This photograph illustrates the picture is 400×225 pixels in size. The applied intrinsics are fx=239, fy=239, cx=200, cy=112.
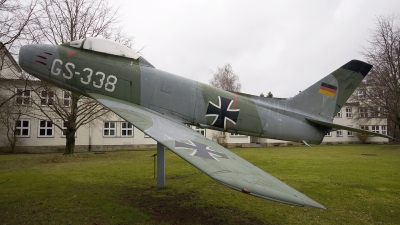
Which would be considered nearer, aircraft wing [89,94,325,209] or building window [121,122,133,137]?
aircraft wing [89,94,325,209]

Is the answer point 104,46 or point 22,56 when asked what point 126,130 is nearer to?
point 22,56

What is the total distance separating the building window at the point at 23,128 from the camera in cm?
2548

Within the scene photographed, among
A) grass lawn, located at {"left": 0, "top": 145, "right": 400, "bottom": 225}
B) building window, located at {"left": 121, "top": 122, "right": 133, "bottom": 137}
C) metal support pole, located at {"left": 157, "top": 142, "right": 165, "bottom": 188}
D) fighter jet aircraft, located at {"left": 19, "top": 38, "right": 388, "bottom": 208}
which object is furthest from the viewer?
building window, located at {"left": 121, "top": 122, "right": 133, "bottom": 137}

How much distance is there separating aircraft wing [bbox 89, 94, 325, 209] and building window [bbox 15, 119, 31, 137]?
87.1 feet

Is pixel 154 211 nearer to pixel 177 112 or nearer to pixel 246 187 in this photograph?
pixel 177 112

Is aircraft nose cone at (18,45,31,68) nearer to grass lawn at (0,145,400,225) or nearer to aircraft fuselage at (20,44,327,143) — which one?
aircraft fuselage at (20,44,327,143)

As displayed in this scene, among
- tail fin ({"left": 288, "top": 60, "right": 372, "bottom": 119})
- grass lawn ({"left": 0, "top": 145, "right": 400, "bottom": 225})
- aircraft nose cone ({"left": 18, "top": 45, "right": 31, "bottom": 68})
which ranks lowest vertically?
grass lawn ({"left": 0, "top": 145, "right": 400, "bottom": 225})

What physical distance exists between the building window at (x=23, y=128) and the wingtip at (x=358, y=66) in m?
29.6

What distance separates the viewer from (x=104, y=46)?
600cm

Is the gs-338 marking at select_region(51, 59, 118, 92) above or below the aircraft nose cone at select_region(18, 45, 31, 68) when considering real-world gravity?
below

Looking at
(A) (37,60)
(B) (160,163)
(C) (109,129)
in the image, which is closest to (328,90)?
(B) (160,163)

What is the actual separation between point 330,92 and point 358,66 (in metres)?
1.03

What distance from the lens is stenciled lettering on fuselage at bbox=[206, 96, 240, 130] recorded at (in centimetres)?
626

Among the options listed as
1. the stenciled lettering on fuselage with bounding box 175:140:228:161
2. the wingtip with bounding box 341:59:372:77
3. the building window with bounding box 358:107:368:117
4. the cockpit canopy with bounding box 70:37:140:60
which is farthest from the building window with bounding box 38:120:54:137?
the building window with bounding box 358:107:368:117
